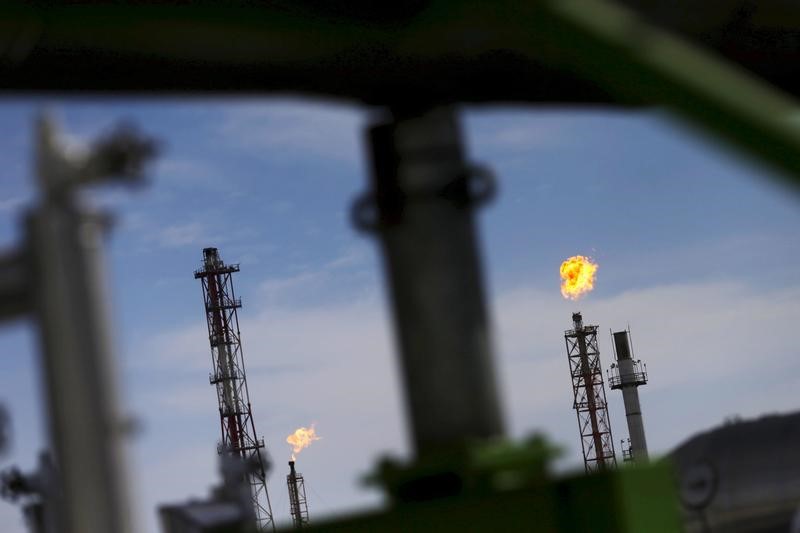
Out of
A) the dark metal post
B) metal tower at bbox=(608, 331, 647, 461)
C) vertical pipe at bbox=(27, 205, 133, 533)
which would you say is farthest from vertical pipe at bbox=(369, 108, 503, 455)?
metal tower at bbox=(608, 331, 647, 461)

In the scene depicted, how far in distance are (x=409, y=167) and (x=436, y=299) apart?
2.63 ft

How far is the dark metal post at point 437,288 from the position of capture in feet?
20.2

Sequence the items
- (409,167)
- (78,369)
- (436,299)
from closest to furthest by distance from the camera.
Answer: (78,369) → (436,299) → (409,167)

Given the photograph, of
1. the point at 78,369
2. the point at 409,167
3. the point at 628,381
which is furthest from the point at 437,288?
the point at 628,381

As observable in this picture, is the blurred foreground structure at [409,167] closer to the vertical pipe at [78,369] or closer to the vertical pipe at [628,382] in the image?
the vertical pipe at [78,369]

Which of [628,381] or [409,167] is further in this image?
[628,381]

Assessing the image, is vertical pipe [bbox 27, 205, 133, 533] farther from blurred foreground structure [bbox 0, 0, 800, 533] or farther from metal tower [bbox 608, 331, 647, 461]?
metal tower [bbox 608, 331, 647, 461]

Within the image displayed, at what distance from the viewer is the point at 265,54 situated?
614 centimetres

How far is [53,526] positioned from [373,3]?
3113mm

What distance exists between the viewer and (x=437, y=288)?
6.18 m

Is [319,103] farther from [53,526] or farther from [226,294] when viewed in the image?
[226,294]

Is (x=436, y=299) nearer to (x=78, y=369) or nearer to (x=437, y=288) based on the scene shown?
(x=437, y=288)

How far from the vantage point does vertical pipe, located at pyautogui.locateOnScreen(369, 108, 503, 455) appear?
615 cm

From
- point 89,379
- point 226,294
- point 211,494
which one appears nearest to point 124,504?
point 89,379
